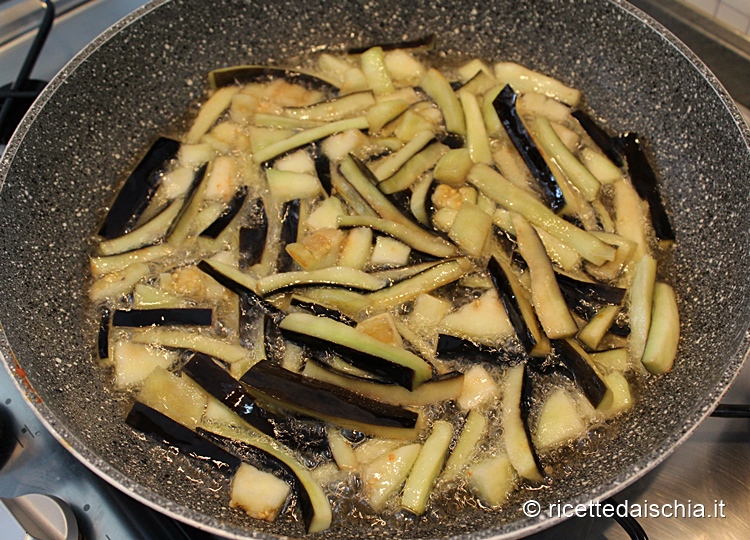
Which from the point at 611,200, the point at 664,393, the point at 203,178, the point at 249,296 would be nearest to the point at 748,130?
the point at 611,200

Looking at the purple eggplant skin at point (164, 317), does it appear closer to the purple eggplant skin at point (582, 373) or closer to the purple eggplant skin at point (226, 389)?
the purple eggplant skin at point (226, 389)

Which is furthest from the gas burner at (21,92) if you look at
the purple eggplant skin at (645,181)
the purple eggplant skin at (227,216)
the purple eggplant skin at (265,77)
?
the purple eggplant skin at (645,181)

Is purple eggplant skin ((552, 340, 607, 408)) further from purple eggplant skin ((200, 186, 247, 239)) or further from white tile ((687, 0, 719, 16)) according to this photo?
white tile ((687, 0, 719, 16))

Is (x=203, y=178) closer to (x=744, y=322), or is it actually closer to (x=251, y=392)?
(x=251, y=392)

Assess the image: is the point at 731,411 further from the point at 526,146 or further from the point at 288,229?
the point at 288,229

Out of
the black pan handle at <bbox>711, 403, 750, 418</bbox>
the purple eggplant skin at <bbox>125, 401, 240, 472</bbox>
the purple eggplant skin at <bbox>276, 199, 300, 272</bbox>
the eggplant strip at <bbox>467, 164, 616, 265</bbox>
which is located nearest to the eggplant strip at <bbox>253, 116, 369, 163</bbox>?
the purple eggplant skin at <bbox>276, 199, 300, 272</bbox>
